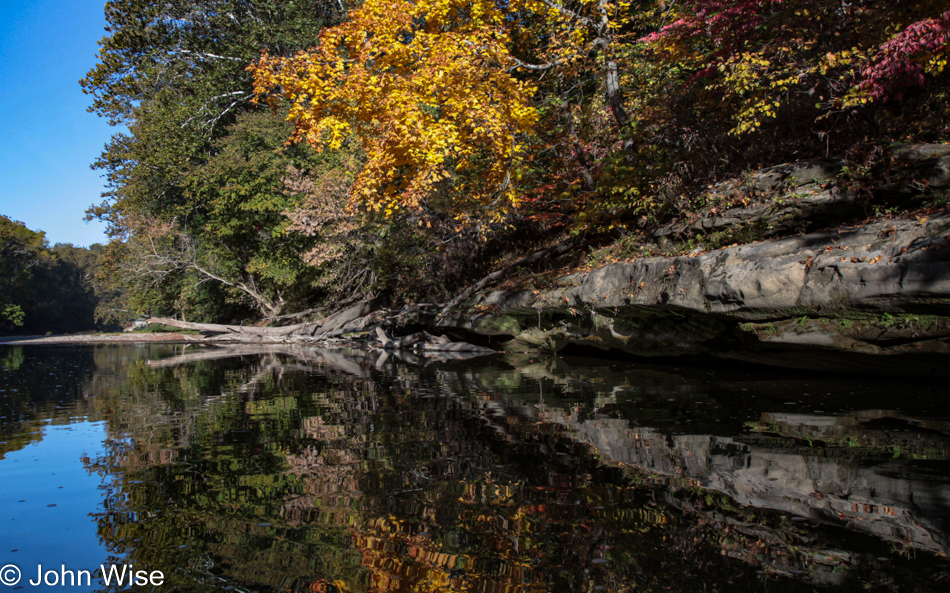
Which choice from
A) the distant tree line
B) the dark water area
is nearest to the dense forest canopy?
the dark water area

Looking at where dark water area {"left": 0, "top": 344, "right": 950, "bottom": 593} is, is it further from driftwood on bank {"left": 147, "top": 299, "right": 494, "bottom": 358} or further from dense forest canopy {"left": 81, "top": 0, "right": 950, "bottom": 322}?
driftwood on bank {"left": 147, "top": 299, "right": 494, "bottom": 358}

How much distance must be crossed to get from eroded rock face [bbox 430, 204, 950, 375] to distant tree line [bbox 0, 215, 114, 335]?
1605 inches

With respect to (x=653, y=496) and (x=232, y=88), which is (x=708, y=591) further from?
(x=232, y=88)

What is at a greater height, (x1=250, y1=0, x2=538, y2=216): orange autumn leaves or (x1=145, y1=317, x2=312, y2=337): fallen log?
(x1=250, y1=0, x2=538, y2=216): orange autumn leaves

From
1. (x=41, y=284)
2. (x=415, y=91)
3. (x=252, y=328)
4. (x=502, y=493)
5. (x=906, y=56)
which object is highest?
(x=415, y=91)

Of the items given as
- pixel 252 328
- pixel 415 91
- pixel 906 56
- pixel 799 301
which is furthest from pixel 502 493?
pixel 252 328

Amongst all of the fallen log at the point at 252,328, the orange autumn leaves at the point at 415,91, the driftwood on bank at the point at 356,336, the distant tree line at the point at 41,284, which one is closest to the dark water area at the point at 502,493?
the orange autumn leaves at the point at 415,91

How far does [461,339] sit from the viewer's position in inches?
574

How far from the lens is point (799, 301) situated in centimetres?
663

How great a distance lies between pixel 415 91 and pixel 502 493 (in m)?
9.97

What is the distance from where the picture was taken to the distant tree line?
47000mm

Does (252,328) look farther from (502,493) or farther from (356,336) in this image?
(502,493)

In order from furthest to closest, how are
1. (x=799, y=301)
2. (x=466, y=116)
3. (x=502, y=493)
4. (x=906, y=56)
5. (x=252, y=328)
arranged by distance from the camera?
1. (x=252, y=328)
2. (x=466, y=116)
3. (x=906, y=56)
4. (x=799, y=301)
5. (x=502, y=493)

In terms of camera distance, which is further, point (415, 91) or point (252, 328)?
point (252, 328)
